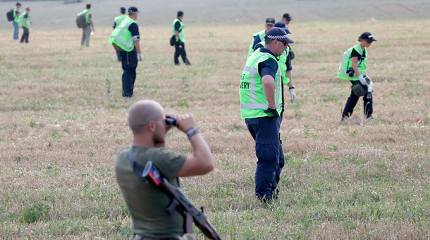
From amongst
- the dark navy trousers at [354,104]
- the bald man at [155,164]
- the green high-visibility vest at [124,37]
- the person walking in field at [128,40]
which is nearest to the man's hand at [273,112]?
the bald man at [155,164]

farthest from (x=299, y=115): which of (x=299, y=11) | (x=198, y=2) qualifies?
(x=198, y=2)

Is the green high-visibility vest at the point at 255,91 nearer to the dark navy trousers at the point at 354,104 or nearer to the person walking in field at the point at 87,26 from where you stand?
the dark navy trousers at the point at 354,104

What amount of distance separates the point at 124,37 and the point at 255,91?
7.63 meters

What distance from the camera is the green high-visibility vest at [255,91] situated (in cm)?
669

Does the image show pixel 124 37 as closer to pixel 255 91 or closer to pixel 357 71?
pixel 357 71

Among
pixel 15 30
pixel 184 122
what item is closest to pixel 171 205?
pixel 184 122

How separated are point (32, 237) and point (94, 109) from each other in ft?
25.8

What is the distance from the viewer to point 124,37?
546 inches

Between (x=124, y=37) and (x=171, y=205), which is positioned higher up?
(x=171, y=205)

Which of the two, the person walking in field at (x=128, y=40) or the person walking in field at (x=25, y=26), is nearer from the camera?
the person walking in field at (x=128, y=40)

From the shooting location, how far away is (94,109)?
13.4 m

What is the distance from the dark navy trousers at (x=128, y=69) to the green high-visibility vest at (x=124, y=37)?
17cm

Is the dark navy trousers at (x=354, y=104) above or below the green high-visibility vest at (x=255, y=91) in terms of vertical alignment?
below

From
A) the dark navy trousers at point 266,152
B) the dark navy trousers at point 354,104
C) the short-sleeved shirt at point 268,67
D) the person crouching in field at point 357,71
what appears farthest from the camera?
the dark navy trousers at point 354,104
